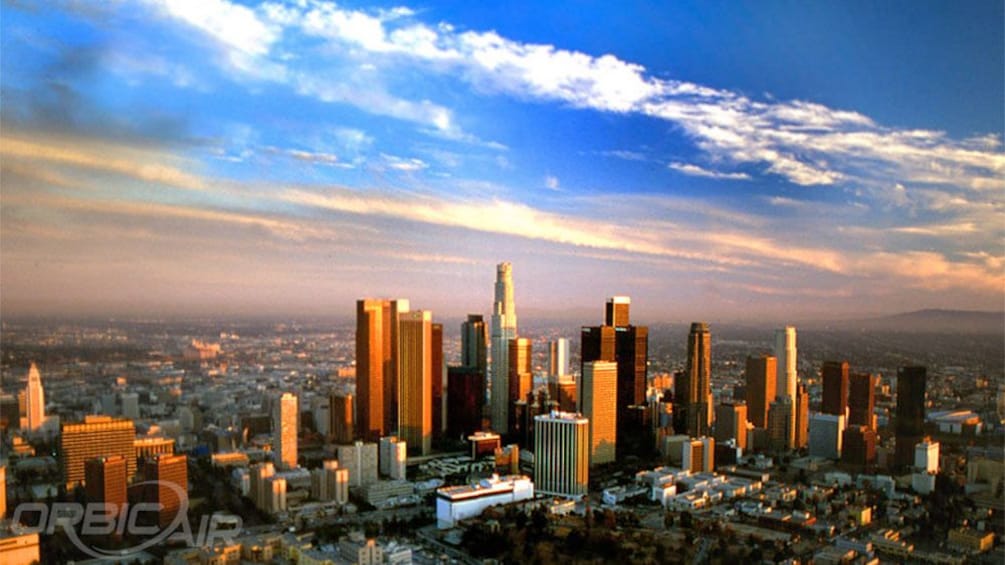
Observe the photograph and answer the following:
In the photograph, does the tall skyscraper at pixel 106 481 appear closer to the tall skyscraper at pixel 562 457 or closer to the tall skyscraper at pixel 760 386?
the tall skyscraper at pixel 562 457

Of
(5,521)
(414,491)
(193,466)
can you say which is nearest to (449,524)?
(414,491)

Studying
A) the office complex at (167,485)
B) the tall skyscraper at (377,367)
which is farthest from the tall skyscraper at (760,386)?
the office complex at (167,485)

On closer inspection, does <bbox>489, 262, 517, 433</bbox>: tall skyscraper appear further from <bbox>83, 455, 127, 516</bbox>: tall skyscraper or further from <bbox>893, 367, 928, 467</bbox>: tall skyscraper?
<bbox>83, 455, 127, 516</bbox>: tall skyscraper

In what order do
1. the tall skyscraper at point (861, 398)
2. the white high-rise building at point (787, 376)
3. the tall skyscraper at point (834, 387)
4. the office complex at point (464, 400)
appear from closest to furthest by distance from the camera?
the tall skyscraper at point (861, 398) < the tall skyscraper at point (834, 387) < the white high-rise building at point (787, 376) < the office complex at point (464, 400)

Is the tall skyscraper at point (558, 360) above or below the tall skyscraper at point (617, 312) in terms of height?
below

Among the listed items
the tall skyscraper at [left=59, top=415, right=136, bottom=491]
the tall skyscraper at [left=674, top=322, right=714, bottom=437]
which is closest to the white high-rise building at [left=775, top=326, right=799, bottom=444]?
the tall skyscraper at [left=674, top=322, right=714, bottom=437]

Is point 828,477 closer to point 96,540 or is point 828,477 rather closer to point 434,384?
point 434,384

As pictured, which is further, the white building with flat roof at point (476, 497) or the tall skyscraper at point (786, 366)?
the tall skyscraper at point (786, 366)

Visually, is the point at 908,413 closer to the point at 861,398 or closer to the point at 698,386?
the point at 861,398
